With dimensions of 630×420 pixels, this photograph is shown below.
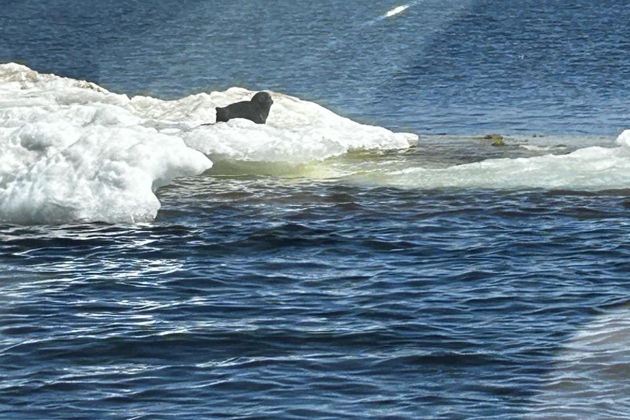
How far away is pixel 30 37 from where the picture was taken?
63719 mm

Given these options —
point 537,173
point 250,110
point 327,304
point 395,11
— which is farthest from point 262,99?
point 395,11

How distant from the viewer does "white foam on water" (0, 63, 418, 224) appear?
21984mm

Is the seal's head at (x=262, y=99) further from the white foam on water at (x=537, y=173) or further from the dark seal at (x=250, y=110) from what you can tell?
the white foam on water at (x=537, y=173)

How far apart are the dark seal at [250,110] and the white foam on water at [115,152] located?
18.1 inches

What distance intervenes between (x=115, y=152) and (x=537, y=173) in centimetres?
793

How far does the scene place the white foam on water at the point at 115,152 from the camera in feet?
72.1

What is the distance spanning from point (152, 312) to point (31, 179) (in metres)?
6.60

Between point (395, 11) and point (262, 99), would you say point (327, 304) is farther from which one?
point (395, 11)

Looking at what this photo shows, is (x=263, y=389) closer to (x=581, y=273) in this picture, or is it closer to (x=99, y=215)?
(x=581, y=273)

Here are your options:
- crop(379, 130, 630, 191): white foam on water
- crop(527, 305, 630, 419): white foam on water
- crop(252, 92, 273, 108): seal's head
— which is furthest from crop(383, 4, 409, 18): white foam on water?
crop(527, 305, 630, 419): white foam on water

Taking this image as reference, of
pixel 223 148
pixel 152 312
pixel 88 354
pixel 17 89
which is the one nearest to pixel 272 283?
pixel 152 312

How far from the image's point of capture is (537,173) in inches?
1032

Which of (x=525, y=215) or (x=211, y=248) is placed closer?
(x=211, y=248)

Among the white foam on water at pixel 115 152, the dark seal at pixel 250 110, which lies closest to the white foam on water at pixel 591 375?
the white foam on water at pixel 115 152
